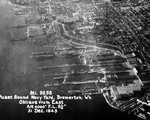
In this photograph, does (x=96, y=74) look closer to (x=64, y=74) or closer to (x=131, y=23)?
(x=64, y=74)

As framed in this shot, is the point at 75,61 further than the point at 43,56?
No

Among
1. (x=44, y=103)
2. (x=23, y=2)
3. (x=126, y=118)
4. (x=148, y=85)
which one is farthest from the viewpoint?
(x=23, y=2)

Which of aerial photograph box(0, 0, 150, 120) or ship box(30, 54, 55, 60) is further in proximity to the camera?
ship box(30, 54, 55, 60)

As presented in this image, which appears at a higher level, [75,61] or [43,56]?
[75,61]

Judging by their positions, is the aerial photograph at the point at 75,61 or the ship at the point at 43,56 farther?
the ship at the point at 43,56

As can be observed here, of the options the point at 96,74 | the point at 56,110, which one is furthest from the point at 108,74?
the point at 56,110

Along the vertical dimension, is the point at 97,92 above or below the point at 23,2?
above

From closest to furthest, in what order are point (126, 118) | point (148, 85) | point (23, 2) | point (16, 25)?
point (126, 118) < point (148, 85) < point (16, 25) < point (23, 2)

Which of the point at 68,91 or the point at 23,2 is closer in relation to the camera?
the point at 68,91
